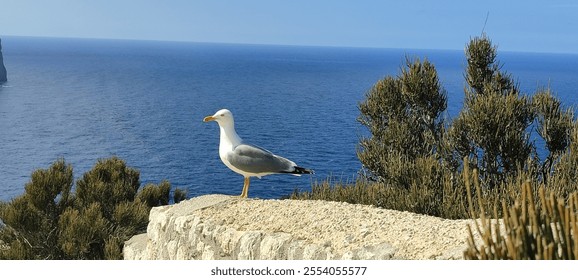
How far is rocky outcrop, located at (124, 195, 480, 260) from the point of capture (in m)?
7.43

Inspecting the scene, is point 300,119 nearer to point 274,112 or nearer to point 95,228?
point 274,112

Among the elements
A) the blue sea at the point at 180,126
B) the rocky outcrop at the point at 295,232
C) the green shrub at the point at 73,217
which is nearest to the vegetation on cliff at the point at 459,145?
the blue sea at the point at 180,126

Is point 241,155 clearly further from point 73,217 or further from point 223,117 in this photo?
point 73,217

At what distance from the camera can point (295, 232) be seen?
27.2 ft

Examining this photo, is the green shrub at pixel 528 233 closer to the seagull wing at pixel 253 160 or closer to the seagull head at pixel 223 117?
the seagull wing at pixel 253 160

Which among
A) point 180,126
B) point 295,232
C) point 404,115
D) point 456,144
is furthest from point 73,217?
point 180,126

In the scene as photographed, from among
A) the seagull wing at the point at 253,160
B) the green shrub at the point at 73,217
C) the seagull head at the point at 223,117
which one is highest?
the seagull head at the point at 223,117

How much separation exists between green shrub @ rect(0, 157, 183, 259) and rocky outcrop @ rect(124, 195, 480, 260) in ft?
13.9

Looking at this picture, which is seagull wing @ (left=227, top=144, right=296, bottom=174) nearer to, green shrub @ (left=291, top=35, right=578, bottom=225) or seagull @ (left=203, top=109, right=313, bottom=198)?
seagull @ (left=203, top=109, right=313, bottom=198)

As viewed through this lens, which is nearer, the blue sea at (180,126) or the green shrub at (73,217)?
the green shrub at (73,217)

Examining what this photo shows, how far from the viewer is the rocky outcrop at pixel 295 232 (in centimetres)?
743

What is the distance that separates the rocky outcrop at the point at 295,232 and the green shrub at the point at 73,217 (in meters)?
4.25

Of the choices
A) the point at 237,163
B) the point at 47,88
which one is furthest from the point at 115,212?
the point at 47,88
